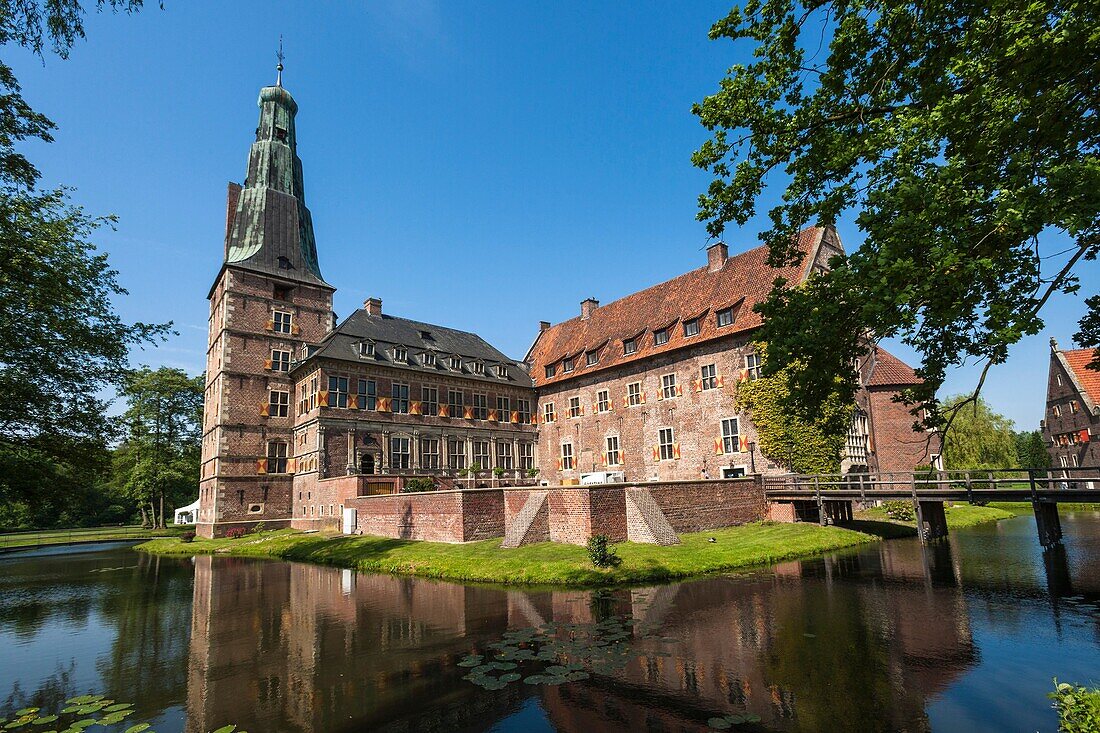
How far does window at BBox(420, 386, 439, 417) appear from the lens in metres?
35.6

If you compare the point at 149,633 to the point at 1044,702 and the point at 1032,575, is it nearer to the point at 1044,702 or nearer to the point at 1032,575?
the point at 1044,702

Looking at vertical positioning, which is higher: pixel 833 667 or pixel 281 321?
pixel 281 321

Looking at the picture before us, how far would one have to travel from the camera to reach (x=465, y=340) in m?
42.6

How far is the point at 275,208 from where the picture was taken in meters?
38.6

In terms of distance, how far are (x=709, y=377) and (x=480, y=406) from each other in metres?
16.3

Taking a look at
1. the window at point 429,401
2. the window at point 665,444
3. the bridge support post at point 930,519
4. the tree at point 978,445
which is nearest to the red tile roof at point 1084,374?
the tree at point 978,445

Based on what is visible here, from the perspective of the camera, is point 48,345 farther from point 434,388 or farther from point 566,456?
point 566,456

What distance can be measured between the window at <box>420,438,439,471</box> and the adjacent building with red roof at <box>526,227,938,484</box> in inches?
329

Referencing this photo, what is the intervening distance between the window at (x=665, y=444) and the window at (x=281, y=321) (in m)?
25.5

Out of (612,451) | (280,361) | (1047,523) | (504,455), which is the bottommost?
(1047,523)

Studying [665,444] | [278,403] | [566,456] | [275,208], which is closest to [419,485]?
[566,456]

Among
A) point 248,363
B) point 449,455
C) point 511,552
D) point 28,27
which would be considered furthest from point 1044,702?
point 248,363

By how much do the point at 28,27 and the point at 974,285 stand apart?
40.8 ft

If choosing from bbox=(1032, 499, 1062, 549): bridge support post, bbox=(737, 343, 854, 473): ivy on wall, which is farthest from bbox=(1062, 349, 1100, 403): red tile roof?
bbox=(737, 343, 854, 473): ivy on wall
